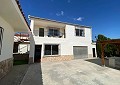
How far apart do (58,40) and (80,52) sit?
5.32m

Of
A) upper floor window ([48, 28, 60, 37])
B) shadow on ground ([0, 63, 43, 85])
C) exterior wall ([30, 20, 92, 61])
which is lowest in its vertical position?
shadow on ground ([0, 63, 43, 85])

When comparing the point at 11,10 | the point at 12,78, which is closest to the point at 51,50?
the point at 12,78

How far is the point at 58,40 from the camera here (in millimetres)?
15383

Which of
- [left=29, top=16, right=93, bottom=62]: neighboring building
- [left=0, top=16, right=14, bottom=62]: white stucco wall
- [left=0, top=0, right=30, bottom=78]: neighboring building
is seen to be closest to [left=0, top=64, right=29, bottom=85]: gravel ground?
[left=0, top=0, right=30, bottom=78]: neighboring building

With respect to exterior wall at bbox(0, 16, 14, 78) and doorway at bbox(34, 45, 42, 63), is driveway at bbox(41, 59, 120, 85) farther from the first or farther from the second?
doorway at bbox(34, 45, 42, 63)

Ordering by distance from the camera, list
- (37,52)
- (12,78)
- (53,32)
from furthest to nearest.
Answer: (53,32)
(37,52)
(12,78)

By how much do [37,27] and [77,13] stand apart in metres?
10.8

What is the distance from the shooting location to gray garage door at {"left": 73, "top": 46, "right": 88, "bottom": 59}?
17.0 meters

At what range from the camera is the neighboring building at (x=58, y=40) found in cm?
1411

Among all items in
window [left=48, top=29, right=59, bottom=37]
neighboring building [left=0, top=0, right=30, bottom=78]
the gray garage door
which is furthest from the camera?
the gray garage door

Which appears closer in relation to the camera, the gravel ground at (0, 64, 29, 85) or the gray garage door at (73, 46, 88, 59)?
the gravel ground at (0, 64, 29, 85)

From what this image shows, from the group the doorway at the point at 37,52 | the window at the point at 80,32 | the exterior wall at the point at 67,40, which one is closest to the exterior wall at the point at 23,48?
the doorway at the point at 37,52

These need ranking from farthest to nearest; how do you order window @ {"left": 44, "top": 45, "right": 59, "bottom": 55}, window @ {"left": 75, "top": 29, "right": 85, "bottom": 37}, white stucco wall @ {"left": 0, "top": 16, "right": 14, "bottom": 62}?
window @ {"left": 75, "top": 29, "right": 85, "bottom": 37} → window @ {"left": 44, "top": 45, "right": 59, "bottom": 55} → white stucco wall @ {"left": 0, "top": 16, "right": 14, "bottom": 62}

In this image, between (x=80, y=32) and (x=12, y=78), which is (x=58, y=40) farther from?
(x=12, y=78)
